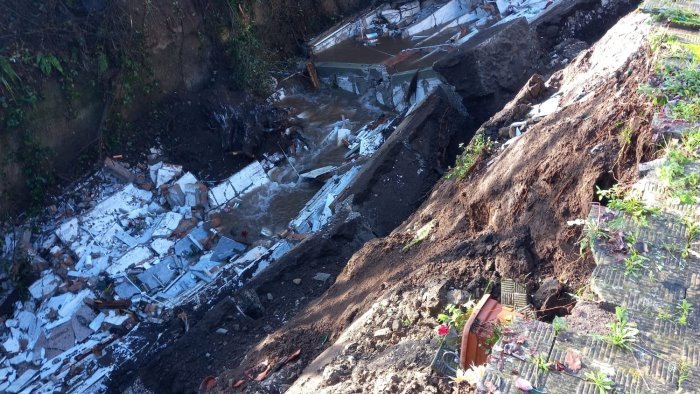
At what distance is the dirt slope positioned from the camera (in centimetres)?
354

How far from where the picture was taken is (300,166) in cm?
961

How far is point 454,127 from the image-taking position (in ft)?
26.8

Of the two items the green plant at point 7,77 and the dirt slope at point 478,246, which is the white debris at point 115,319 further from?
the green plant at point 7,77

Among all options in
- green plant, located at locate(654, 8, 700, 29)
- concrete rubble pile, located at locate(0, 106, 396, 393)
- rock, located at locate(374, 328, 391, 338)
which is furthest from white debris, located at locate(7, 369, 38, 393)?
green plant, located at locate(654, 8, 700, 29)

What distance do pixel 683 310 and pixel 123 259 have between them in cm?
683

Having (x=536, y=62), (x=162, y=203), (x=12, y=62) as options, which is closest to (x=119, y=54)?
(x=12, y=62)

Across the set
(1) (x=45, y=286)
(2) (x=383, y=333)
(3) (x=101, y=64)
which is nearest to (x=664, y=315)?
(2) (x=383, y=333)

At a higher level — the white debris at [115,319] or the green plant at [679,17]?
the green plant at [679,17]

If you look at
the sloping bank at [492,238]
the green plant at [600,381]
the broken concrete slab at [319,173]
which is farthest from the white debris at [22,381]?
the green plant at [600,381]

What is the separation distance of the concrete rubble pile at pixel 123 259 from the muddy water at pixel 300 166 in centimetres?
23

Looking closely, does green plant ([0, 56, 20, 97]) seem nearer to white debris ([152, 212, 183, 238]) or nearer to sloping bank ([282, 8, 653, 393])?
white debris ([152, 212, 183, 238])

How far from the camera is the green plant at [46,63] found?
26.9 feet

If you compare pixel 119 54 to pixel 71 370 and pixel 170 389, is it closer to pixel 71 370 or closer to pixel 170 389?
pixel 71 370

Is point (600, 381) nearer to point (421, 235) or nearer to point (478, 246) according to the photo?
point (478, 246)
